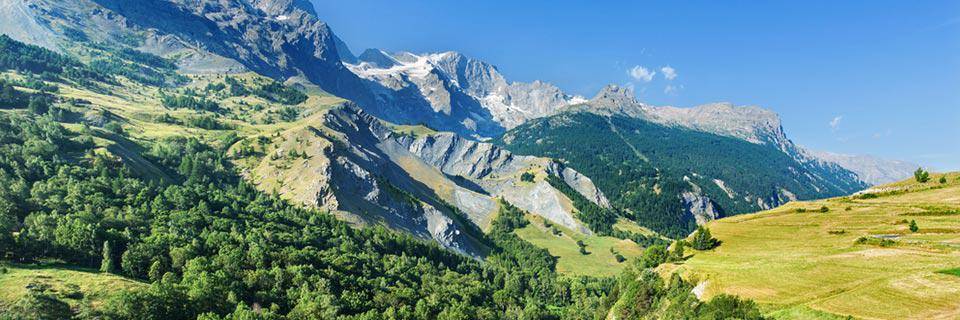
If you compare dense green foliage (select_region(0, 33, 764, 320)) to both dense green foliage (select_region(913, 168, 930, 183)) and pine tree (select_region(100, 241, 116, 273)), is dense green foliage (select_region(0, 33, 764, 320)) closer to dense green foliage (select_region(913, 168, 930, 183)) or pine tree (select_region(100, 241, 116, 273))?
pine tree (select_region(100, 241, 116, 273))

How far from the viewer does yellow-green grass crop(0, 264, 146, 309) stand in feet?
229

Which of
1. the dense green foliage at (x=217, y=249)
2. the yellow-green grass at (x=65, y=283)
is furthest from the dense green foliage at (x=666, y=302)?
the yellow-green grass at (x=65, y=283)

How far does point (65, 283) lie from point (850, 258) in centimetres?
12379

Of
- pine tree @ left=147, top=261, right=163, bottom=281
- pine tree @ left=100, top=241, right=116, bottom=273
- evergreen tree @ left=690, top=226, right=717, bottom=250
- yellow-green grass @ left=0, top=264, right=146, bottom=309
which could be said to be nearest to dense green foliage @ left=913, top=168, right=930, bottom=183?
evergreen tree @ left=690, top=226, right=717, bottom=250

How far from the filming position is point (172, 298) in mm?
76062

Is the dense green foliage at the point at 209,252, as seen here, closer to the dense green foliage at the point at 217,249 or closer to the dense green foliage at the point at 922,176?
the dense green foliage at the point at 217,249

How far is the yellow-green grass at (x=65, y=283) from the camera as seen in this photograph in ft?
229

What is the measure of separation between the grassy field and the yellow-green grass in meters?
97.0

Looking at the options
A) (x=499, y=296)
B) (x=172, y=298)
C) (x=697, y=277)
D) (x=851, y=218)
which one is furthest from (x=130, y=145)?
(x=851, y=218)

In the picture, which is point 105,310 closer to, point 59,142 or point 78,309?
point 78,309

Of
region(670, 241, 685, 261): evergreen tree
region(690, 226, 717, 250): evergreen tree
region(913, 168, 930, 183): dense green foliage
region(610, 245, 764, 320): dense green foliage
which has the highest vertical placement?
region(913, 168, 930, 183): dense green foliage

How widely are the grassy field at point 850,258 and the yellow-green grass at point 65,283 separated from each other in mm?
96981

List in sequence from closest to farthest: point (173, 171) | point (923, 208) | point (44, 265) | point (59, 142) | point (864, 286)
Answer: point (864, 286) → point (44, 265) → point (923, 208) → point (59, 142) → point (173, 171)

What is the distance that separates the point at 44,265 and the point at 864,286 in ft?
422
